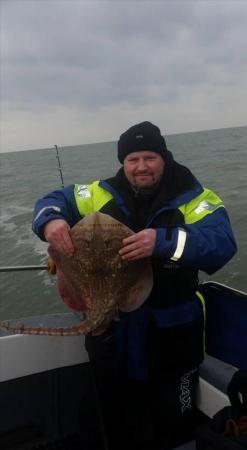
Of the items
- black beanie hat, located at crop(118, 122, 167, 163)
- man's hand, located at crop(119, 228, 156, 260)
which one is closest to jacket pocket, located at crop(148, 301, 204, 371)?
man's hand, located at crop(119, 228, 156, 260)

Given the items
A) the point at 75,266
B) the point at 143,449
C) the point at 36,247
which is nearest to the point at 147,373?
the point at 143,449

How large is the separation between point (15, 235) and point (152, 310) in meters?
16.5

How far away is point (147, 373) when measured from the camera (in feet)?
10.2

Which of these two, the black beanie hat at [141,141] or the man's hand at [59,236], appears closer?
the man's hand at [59,236]

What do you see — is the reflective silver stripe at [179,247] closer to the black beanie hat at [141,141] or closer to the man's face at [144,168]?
the man's face at [144,168]

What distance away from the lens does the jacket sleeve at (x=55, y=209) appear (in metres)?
2.92

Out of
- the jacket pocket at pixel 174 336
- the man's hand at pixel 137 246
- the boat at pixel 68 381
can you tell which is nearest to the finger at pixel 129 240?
the man's hand at pixel 137 246

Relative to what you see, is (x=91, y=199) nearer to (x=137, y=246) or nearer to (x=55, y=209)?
(x=55, y=209)

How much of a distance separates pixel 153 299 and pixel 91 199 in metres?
0.93

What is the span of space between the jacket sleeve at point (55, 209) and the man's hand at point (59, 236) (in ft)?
0.37

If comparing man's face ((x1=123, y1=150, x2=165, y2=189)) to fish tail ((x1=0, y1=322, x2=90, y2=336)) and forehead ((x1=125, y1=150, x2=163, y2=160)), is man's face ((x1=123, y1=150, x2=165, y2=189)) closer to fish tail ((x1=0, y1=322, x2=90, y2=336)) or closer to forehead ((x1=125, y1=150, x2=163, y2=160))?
forehead ((x1=125, y1=150, x2=163, y2=160))

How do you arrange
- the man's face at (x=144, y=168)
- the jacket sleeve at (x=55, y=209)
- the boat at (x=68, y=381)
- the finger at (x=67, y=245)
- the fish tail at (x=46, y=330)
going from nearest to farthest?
the fish tail at (x=46, y=330), the finger at (x=67, y=245), the jacket sleeve at (x=55, y=209), the man's face at (x=144, y=168), the boat at (x=68, y=381)

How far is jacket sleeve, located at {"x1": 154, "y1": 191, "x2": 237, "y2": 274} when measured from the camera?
260 cm

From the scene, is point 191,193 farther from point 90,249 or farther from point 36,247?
point 36,247
